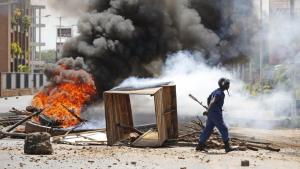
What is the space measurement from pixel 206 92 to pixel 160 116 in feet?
47.3

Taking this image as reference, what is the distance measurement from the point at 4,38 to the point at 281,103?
4466 cm

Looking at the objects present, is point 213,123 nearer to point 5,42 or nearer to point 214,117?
point 214,117

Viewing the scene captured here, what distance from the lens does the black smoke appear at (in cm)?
1845

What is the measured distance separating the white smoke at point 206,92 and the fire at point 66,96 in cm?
295

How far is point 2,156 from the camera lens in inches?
391

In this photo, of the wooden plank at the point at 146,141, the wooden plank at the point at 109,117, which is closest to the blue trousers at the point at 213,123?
the wooden plank at the point at 146,141

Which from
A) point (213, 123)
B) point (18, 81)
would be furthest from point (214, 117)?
point (18, 81)

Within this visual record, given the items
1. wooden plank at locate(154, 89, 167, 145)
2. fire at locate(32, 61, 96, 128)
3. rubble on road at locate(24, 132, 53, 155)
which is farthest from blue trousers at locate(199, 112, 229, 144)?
fire at locate(32, 61, 96, 128)

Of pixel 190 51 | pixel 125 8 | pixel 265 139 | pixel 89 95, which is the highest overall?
pixel 125 8

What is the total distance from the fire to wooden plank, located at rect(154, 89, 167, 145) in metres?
3.41

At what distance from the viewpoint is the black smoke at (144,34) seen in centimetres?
1845

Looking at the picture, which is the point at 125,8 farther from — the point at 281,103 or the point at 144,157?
the point at 144,157

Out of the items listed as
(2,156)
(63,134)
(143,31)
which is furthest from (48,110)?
(143,31)

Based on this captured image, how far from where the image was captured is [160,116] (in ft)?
37.6
